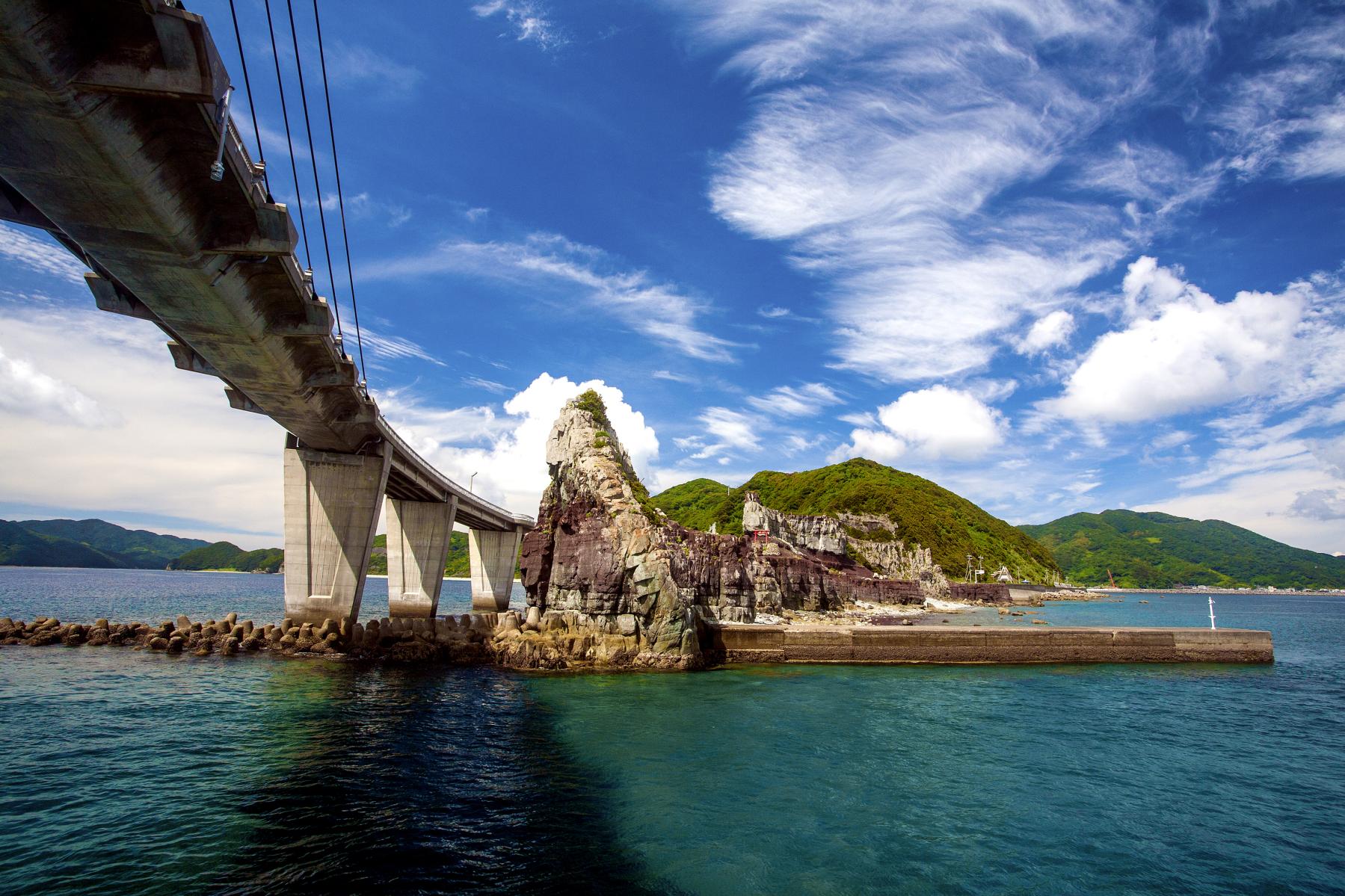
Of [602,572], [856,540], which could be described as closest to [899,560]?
[856,540]

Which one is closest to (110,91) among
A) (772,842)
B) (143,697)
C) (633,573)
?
(772,842)

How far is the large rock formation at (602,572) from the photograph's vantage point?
132ft

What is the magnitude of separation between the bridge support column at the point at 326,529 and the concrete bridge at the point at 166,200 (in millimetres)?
4080

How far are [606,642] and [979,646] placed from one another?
93.3ft

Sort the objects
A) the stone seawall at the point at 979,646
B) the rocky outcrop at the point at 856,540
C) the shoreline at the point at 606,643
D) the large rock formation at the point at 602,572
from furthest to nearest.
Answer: the rocky outcrop at the point at 856,540
the stone seawall at the point at 979,646
the large rock formation at the point at 602,572
the shoreline at the point at 606,643

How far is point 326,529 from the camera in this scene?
4350 cm

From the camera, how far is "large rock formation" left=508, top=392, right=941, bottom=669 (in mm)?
40250

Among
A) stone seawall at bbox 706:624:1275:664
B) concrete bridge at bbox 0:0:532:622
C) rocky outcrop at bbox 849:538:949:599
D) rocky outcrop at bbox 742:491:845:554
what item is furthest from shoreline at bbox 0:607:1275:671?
rocky outcrop at bbox 849:538:949:599

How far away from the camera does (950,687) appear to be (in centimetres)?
3612

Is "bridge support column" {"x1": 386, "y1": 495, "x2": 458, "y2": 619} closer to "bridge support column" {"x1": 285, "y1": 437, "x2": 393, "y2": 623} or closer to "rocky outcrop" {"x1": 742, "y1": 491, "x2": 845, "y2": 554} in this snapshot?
"bridge support column" {"x1": 285, "y1": 437, "x2": 393, "y2": 623}

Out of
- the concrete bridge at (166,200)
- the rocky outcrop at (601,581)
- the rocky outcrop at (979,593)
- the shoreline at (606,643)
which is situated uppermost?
the concrete bridge at (166,200)

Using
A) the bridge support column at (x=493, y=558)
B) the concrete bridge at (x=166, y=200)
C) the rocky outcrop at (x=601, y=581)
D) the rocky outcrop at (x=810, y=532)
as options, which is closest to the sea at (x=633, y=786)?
the rocky outcrop at (x=601, y=581)

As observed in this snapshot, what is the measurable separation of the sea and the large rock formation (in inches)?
242

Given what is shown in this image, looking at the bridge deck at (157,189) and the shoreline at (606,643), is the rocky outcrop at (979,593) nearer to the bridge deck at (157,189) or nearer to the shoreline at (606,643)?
the shoreline at (606,643)
